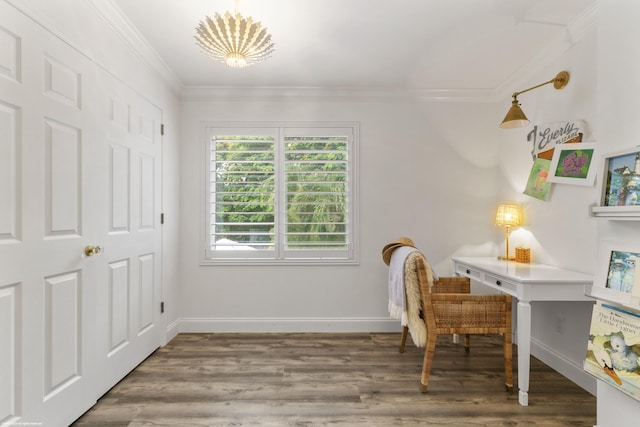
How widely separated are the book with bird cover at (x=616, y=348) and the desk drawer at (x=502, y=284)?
0.60 metres

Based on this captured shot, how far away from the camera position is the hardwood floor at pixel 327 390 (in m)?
1.93

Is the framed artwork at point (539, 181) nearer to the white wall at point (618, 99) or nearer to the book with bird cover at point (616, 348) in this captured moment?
the white wall at point (618, 99)

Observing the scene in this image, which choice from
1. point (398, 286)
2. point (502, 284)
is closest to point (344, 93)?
point (398, 286)

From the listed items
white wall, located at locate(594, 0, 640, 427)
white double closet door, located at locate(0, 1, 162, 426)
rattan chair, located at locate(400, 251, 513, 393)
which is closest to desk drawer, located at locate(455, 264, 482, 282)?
rattan chair, located at locate(400, 251, 513, 393)

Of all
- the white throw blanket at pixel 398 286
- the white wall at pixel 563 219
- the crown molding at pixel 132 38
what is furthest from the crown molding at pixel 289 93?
the white throw blanket at pixel 398 286

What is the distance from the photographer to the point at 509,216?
295 centimetres

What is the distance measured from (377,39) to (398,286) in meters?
1.88

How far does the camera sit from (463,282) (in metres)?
2.80

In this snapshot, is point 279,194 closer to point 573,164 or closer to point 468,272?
point 468,272

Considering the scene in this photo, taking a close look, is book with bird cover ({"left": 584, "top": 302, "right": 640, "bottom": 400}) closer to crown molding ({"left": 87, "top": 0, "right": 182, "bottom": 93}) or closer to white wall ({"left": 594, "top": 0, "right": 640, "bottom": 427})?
white wall ({"left": 594, "top": 0, "right": 640, "bottom": 427})

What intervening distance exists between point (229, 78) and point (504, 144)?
9.28 ft

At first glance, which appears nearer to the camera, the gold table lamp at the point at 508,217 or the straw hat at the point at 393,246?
the straw hat at the point at 393,246

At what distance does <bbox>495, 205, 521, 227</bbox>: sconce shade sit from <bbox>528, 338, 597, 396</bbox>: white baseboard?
103 centimetres

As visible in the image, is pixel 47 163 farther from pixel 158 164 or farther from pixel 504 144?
Answer: pixel 504 144
